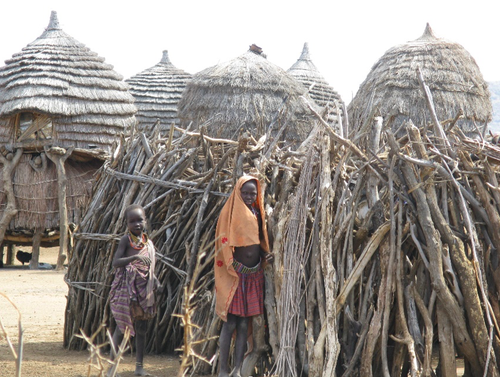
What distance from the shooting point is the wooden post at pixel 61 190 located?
41.4ft

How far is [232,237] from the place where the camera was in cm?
498

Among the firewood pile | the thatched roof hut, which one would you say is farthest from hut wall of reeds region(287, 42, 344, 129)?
the firewood pile

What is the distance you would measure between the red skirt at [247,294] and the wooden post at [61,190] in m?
7.97

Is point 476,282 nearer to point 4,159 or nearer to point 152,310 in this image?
point 152,310

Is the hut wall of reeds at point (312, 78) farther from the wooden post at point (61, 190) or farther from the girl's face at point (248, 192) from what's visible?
the girl's face at point (248, 192)

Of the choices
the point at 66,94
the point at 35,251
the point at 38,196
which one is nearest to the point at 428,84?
the point at 66,94

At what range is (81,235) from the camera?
6551 millimetres

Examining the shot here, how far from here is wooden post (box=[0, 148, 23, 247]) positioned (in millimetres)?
12664

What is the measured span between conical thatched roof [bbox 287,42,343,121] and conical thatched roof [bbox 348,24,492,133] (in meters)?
2.94

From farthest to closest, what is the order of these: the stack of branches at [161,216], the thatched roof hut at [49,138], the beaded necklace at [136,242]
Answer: the thatched roof hut at [49,138], the stack of branches at [161,216], the beaded necklace at [136,242]

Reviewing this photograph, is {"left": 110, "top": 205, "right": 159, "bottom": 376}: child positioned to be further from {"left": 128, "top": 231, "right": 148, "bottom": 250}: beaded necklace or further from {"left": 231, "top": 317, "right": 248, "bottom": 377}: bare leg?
{"left": 231, "top": 317, "right": 248, "bottom": 377}: bare leg

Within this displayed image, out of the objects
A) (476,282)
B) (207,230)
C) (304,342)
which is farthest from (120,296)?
(476,282)

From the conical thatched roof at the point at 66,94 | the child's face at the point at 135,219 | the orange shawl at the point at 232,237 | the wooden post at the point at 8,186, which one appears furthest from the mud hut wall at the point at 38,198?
the orange shawl at the point at 232,237

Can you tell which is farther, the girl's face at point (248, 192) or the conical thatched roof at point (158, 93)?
the conical thatched roof at point (158, 93)
